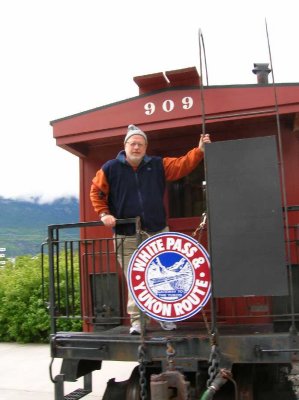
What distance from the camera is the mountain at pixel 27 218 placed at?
23.7 m

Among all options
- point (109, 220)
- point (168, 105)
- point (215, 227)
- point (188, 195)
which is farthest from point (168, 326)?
point (168, 105)

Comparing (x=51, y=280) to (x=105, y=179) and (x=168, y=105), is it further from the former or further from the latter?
(x=168, y=105)

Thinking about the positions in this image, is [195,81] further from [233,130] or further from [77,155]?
[77,155]

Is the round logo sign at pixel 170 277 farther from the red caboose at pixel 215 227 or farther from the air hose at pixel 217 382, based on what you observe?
the air hose at pixel 217 382

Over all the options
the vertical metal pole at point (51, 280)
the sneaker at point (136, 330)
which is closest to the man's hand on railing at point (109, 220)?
the vertical metal pole at point (51, 280)

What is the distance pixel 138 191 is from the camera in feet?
13.6

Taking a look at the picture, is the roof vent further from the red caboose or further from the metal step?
the metal step

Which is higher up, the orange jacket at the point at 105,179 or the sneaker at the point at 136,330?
the orange jacket at the point at 105,179

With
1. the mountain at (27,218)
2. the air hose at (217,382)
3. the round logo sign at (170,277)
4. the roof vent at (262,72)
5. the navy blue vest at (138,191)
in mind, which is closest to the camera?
the air hose at (217,382)

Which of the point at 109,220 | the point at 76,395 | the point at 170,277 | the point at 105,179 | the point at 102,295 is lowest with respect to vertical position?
the point at 76,395

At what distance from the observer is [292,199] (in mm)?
4504

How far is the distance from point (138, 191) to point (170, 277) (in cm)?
89

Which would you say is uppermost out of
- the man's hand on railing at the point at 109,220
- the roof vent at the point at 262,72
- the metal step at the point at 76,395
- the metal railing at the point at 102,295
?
the roof vent at the point at 262,72

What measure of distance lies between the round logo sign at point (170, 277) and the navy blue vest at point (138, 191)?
22.2 inches
